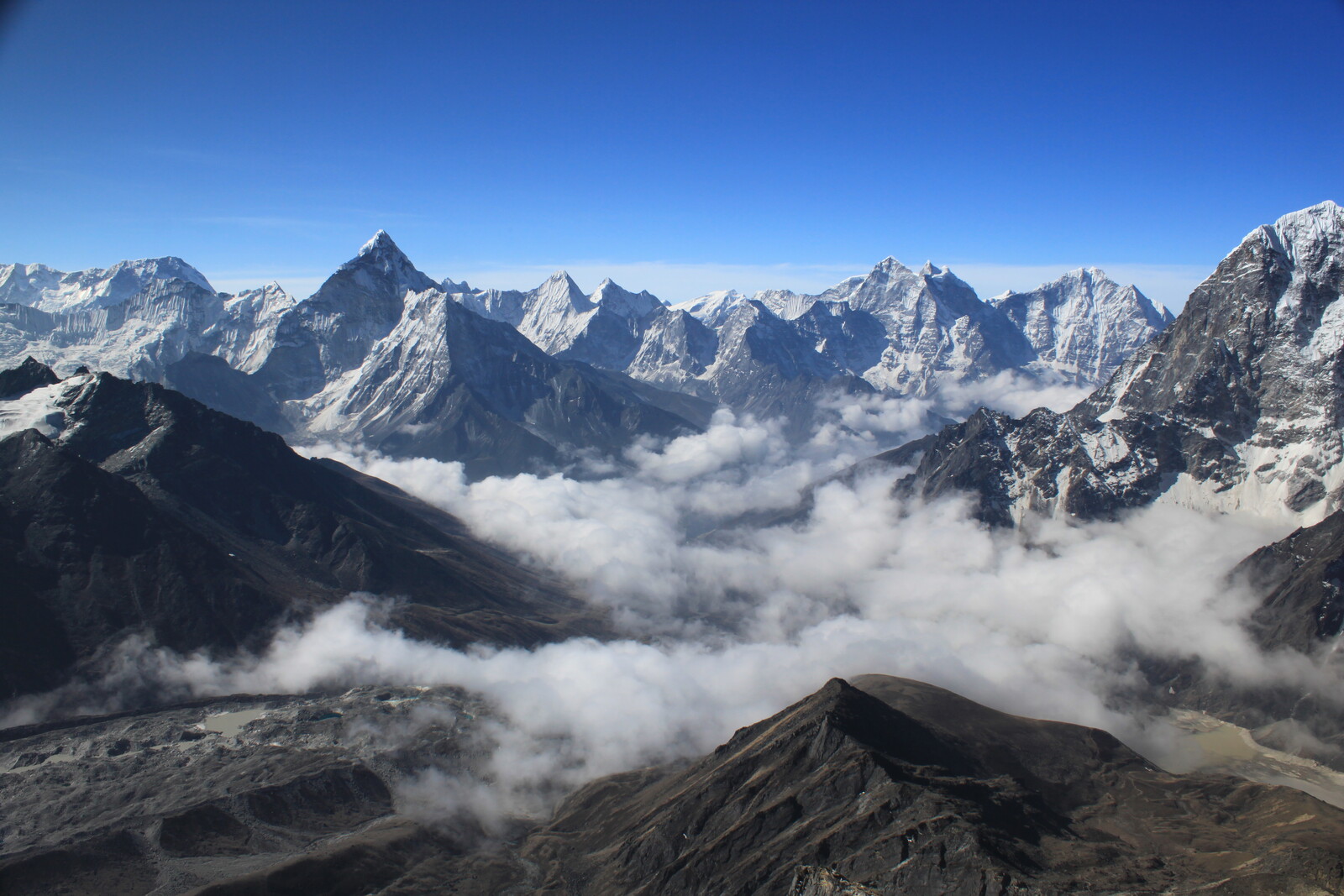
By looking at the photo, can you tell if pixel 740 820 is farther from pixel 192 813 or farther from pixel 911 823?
pixel 192 813

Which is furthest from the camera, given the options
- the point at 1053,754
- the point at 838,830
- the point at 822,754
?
the point at 1053,754

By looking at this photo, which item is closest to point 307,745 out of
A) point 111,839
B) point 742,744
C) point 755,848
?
point 111,839

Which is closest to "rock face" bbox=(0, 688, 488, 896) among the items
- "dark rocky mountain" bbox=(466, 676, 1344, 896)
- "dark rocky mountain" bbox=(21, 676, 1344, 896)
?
"dark rocky mountain" bbox=(21, 676, 1344, 896)

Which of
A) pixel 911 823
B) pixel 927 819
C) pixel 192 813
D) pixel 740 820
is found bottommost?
pixel 192 813

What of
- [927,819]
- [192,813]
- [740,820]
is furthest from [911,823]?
[192,813]

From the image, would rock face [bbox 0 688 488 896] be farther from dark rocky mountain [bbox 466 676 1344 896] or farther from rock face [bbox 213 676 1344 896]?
dark rocky mountain [bbox 466 676 1344 896]

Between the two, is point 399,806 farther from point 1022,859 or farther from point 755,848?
point 1022,859

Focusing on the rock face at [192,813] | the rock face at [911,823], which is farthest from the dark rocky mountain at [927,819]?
the rock face at [192,813]

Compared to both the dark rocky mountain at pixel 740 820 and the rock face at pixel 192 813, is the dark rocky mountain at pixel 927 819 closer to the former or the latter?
the dark rocky mountain at pixel 740 820
